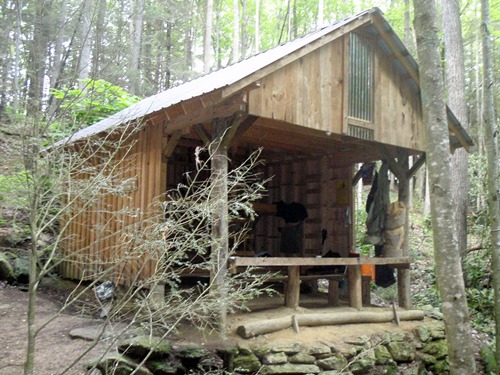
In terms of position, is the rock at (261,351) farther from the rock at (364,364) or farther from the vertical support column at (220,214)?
the rock at (364,364)

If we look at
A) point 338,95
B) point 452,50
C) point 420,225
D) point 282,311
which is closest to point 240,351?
point 282,311

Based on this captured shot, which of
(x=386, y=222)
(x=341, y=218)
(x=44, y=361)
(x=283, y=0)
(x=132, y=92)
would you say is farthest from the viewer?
(x=283, y=0)

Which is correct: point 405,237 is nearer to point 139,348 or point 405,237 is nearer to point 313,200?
point 313,200

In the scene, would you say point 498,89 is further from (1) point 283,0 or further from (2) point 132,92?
(2) point 132,92

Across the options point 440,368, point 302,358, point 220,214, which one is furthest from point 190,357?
point 440,368

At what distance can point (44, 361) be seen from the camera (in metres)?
4.86

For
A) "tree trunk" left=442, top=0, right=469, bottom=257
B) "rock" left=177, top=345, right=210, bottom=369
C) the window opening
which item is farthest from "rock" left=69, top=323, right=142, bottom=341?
"tree trunk" left=442, top=0, right=469, bottom=257

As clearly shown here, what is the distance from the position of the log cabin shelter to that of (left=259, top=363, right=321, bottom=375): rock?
1447 mm

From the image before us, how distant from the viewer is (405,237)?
345 inches

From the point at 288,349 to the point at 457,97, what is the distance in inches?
340

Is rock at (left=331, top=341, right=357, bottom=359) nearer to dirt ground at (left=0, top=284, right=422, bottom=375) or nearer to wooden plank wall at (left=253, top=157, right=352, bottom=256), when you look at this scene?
dirt ground at (left=0, top=284, right=422, bottom=375)

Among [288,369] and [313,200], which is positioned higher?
[313,200]

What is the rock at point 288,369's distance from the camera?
5582mm

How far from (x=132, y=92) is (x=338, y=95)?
13498 millimetres
